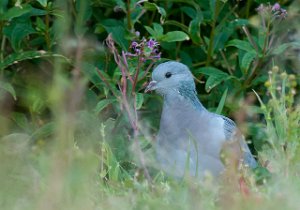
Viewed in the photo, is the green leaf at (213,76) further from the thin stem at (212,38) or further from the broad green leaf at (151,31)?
the broad green leaf at (151,31)

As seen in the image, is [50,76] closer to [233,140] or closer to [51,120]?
[51,120]

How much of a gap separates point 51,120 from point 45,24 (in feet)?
2.15

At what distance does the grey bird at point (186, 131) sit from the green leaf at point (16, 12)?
89 centimetres

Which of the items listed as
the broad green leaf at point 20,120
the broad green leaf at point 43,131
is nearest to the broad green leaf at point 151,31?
the broad green leaf at point 43,131

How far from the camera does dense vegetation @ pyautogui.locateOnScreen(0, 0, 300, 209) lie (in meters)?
4.47

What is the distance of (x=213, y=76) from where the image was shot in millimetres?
5926

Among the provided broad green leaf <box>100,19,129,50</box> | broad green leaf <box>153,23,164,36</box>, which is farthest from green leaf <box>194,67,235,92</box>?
broad green leaf <box>100,19,129,50</box>

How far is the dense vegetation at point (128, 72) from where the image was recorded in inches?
176

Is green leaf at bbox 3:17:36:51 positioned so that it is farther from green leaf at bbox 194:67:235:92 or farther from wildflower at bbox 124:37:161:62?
green leaf at bbox 194:67:235:92

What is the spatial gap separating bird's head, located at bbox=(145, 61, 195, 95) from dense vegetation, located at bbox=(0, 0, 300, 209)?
0.34 ft

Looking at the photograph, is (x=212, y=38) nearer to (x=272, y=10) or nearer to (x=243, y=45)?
(x=243, y=45)

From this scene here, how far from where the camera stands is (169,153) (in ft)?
16.3

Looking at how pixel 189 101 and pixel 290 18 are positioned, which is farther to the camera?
pixel 290 18

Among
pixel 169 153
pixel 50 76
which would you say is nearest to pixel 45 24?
pixel 50 76
